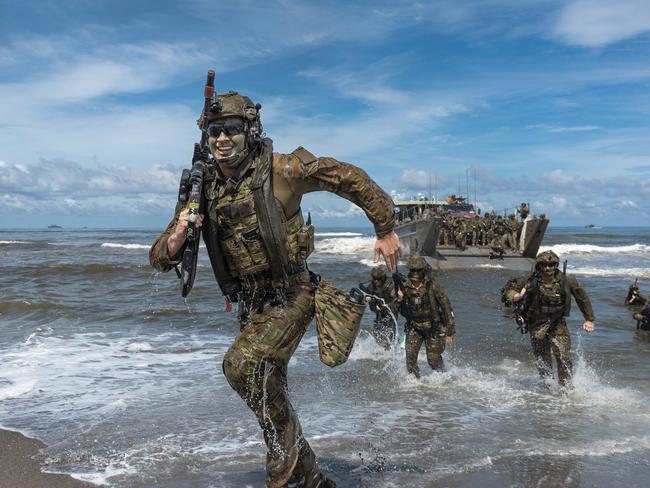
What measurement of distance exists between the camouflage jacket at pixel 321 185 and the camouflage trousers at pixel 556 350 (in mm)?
5038

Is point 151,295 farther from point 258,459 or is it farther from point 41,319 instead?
point 258,459

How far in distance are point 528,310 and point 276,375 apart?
17.3 ft

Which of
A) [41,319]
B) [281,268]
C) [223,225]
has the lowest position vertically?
[41,319]

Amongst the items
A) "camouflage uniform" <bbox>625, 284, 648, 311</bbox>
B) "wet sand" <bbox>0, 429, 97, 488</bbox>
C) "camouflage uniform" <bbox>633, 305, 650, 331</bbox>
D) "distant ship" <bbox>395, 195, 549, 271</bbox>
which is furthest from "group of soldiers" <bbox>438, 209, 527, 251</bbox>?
"wet sand" <bbox>0, 429, 97, 488</bbox>

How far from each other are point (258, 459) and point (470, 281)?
17.0 meters

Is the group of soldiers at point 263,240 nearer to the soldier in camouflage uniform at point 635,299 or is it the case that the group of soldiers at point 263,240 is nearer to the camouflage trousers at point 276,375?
the camouflage trousers at point 276,375

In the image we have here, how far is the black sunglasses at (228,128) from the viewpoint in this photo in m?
3.55

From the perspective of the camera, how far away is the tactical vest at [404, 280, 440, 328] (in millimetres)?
8117

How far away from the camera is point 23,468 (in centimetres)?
477

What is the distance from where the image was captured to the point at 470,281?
20984mm

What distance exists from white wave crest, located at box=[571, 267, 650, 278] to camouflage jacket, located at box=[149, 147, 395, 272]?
25.8 meters

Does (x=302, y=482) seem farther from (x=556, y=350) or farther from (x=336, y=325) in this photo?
(x=556, y=350)

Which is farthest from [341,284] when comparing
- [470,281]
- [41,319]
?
[41,319]

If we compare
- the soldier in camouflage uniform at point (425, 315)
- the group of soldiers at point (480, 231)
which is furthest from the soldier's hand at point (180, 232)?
the group of soldiers at point (480, 231)
